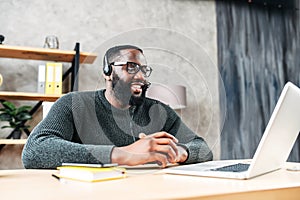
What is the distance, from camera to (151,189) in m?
0.66

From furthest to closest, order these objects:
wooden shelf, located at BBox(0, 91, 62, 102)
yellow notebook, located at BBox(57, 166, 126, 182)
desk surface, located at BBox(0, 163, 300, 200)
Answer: wooden shelf, located at BBox(0, 91, 62, 102) < yellow notebook, located at BBox(57, 166, 126, 182) < desk surface, located at BBox(0, 163, 300, 200)

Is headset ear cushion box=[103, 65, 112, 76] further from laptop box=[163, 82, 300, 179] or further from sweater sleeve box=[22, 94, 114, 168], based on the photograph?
laptop box=[163, 82, 300, 179]

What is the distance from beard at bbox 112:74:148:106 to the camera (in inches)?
36.4

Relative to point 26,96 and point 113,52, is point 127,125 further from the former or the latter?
point 26,96

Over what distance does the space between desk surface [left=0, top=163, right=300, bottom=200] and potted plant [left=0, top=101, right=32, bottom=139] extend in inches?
77.7

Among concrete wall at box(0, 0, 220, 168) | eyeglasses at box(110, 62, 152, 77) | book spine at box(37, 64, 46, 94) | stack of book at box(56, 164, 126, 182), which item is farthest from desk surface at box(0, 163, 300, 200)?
book spine at box(37, 64, 46, 94)

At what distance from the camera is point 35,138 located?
1.15m

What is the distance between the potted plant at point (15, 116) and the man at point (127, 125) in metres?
1.74

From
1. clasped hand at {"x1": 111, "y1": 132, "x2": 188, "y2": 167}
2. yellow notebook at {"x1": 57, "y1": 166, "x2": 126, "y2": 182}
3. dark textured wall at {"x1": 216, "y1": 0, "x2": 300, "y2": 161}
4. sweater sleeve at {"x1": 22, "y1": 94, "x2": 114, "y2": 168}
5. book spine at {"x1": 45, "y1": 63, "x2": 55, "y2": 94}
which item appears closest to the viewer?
yellow notebook at {"x1": 57, "y1": 166, "x2": 126, "y2": 182}

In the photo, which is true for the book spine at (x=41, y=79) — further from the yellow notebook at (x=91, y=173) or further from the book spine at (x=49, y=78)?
the yellow notebook at (x=91, y=173)

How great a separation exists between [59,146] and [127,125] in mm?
273

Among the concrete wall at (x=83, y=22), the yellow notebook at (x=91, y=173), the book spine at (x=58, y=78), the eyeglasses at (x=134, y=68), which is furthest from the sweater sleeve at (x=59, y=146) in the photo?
the book spine at (x=58, y=78)

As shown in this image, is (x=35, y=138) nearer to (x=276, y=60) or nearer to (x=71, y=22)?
(x=71, y=22)

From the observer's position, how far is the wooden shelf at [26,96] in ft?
8.66
